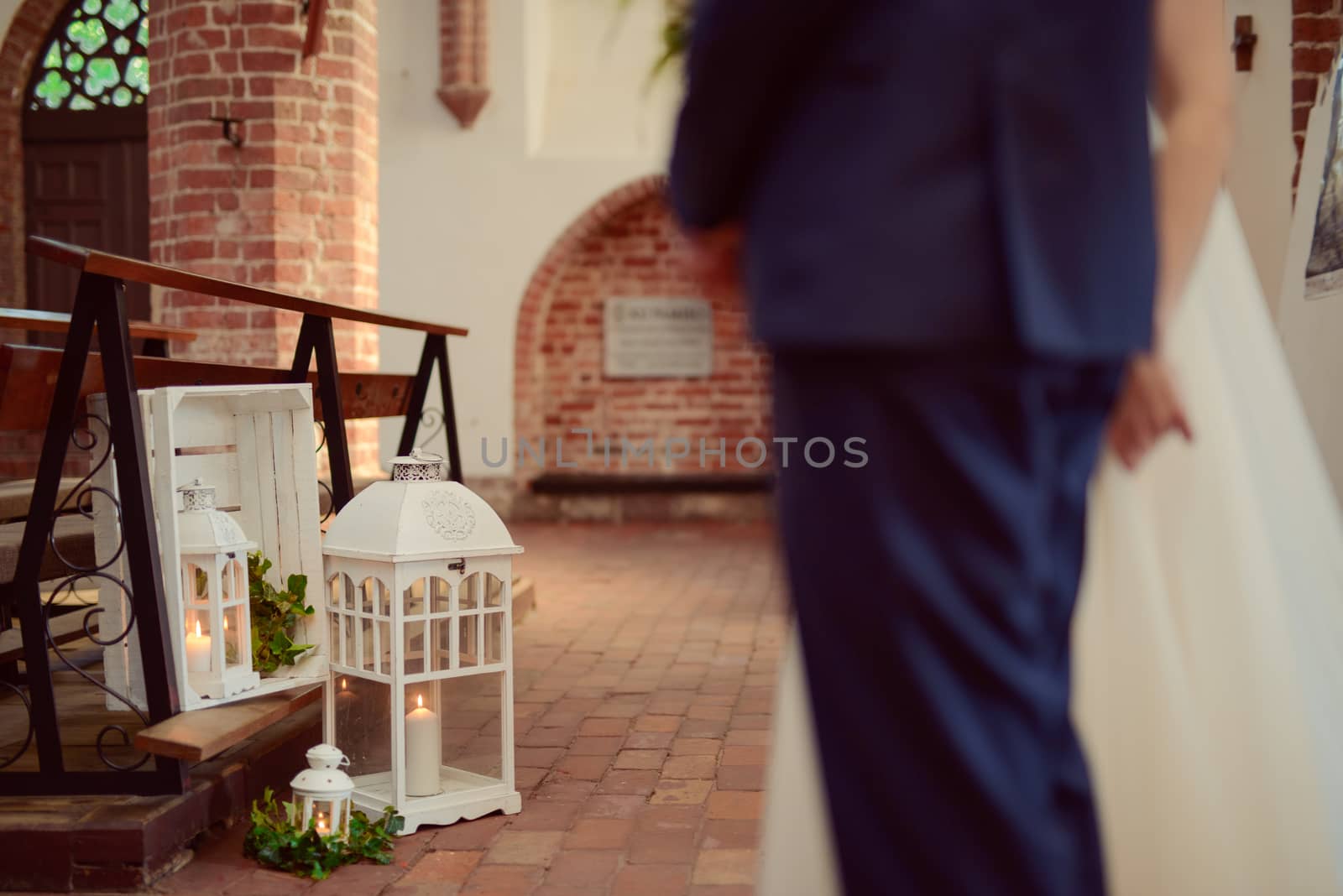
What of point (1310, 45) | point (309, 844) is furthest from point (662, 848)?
point (1310, 45)

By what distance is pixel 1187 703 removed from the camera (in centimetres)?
145

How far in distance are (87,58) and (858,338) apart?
10.3 m

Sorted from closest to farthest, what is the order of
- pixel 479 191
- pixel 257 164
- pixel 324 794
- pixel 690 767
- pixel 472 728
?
pixel 324 794 → pixel 690 767 → pixel 472 728 → pixel 257 164 → pixel 479 191

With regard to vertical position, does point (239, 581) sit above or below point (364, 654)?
above

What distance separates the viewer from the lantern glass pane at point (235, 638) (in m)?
2.63

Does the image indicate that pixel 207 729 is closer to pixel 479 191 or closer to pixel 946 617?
pixel 946 617

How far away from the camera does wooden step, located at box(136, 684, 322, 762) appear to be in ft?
7.47

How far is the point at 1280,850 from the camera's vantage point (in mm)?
1452

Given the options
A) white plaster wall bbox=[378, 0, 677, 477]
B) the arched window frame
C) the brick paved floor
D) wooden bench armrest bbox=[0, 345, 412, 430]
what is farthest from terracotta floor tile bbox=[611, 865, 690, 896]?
the arched window frame

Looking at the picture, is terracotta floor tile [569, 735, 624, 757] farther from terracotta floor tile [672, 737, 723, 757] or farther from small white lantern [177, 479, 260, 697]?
small white lantern [177, 479, 260, 697]

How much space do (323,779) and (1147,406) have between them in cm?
186

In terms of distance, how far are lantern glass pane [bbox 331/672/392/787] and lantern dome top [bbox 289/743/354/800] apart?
0.36 metres

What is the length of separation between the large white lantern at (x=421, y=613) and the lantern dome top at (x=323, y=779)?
0.52 feet

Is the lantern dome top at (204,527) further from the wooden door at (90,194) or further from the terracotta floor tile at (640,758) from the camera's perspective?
the wooden door at (90,194)
